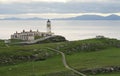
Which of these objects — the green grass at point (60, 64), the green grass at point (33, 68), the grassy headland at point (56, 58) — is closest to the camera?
the green grass at point (33, 68)

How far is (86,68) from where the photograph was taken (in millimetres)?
78500

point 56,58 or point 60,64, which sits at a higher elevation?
point 60,64

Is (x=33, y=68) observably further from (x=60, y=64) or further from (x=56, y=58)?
(x=56, y=58)

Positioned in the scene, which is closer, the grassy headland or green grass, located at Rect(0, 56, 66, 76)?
green grass, located at Rect(0, 56, 66, 76)

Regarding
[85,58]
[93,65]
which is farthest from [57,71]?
A: [85,58]

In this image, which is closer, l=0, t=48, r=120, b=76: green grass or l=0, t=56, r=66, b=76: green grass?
l=0, t=56, r=66, b=76: green grass

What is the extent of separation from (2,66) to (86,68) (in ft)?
70.0

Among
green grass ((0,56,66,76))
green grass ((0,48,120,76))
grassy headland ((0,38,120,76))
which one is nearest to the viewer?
green grass ((0,56,66,76))

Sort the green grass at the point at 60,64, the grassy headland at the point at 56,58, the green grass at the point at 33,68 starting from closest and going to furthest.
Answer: the green grass at the point at 33,68 < the green grass at the point at 60,64 < the grassy headland at the point at 56,58

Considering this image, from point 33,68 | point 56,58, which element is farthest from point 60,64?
point 56,58

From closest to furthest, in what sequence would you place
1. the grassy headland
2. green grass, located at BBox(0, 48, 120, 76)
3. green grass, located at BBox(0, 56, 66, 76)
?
green grass, located at BBox(0, 56, 66, 76), green grass, located at BBox(0, 48, 120, 76), the grassy headland

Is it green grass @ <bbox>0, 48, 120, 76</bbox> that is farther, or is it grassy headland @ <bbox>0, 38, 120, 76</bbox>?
grassy headland @ <bbox>0, 38, 120, 76</bbox>

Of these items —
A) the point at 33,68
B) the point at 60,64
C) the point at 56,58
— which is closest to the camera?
the point at 33,68

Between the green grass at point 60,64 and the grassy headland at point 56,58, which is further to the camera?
the grassy headland at point 56,58
